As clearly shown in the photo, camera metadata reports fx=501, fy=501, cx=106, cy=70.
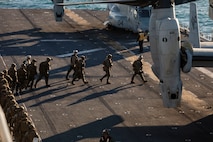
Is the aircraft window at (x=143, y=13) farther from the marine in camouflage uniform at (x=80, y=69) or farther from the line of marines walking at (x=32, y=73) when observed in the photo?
the marine in camouflage uniform at (x=80, y=69)

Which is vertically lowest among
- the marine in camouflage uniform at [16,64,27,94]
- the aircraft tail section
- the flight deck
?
the flight deck

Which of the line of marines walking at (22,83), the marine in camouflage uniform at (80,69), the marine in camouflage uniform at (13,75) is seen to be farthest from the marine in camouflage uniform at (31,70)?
the marine in camouflage uniform at (80,69)

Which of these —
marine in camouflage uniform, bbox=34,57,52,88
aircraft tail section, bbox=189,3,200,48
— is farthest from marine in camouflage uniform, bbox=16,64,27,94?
aircraft tail section, bbox=189,3,200,48

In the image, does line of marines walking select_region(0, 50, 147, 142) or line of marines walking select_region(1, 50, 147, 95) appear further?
line of marines walking select_region(1, 50, 147, 95)

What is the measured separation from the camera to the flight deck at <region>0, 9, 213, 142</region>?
2275cm

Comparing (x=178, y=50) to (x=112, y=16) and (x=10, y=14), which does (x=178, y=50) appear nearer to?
(x=112, y=16)

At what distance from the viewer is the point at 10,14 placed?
175ft

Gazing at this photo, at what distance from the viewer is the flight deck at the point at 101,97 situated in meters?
22.8

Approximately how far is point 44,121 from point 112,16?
2482cm

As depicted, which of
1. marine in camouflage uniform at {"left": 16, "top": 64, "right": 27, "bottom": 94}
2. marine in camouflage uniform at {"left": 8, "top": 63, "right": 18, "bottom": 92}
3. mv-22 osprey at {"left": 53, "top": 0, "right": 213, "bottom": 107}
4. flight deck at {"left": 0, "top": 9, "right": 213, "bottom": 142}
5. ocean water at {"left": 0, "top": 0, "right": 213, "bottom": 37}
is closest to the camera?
mv-22 osprey at {"left": 53, "top": 0, "right": 213, "bottom": 107}

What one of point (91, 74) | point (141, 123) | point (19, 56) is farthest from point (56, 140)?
point (19, 56)

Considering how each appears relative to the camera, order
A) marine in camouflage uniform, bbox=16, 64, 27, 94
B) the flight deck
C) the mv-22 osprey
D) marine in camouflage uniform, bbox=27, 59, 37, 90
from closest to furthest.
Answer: the mv-22 osprey → the flight deck → marine in camouflage uniform, bbox=16, 64, 27, 94 → marine in camouflage uniform, bbox=27, 59, 37, 90

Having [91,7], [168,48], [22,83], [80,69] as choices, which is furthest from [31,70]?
[91,7]

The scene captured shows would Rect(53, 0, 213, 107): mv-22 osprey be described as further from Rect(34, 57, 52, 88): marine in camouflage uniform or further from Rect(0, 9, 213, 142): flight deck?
Rect(34, 57, 52, 88): marine in camouflage uniform
